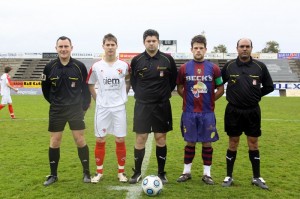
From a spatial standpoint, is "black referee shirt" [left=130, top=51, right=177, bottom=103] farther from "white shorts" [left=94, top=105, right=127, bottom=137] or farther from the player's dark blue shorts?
the player's dark blue shorts

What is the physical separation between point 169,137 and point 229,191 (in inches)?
170

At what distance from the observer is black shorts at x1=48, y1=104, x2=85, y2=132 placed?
16.2 ft

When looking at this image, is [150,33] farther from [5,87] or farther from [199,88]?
[5,87]

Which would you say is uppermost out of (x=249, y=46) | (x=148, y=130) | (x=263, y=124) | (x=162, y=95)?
(x=249, y=46)

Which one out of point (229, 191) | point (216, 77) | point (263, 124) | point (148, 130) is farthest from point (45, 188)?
point (263, 124)

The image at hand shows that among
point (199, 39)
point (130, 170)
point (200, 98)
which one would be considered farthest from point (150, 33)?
point (130, 170)

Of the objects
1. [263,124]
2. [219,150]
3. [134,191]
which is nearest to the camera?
[134,191]

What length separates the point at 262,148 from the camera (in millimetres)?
7461

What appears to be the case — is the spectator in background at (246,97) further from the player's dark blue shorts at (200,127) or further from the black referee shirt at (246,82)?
the player's dark blue shorts at (200,127)

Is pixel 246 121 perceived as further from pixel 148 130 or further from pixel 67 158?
pixel 67 158

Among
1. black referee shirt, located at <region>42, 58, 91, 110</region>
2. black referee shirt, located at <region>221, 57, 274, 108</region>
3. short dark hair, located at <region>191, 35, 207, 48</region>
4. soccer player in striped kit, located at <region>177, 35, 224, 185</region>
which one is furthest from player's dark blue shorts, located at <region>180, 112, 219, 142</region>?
black referee shirt, located at <region>42, 58, 91, 110</region>

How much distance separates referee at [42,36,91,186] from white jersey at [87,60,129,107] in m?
0.26

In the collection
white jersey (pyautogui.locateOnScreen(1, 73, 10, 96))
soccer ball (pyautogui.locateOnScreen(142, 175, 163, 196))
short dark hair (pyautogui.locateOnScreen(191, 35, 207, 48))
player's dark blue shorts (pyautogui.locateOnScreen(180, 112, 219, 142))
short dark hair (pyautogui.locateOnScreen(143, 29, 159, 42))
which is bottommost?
soccer ball (pyautogui.locateOnScreen(142, 175, 163, 196))

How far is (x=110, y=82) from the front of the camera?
193 inches
